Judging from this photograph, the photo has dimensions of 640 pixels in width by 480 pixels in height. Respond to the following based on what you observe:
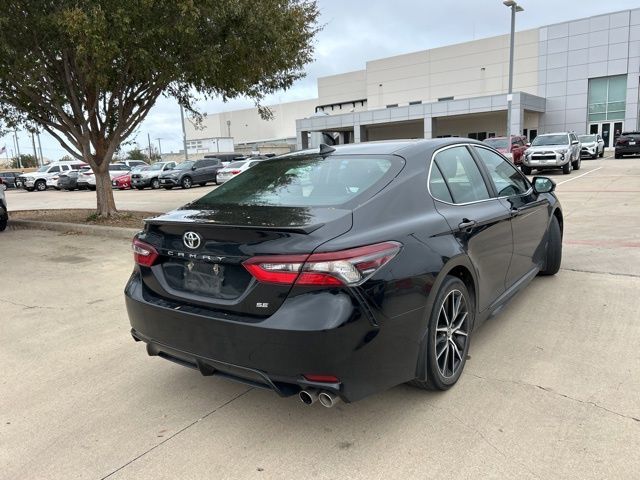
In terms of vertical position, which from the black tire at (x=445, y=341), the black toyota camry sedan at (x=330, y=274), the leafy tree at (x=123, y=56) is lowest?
the black tire at (x=445, y=341)

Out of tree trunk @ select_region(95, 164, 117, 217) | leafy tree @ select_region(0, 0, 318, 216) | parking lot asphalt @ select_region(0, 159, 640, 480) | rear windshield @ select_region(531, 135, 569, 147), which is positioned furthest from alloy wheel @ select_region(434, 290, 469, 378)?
rear windshield @ select_region(531, 135, 569, 147)

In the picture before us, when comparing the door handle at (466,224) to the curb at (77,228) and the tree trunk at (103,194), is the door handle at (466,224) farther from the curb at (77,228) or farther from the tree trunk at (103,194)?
the tree trunk at (103,194)

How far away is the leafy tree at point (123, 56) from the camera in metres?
8.15

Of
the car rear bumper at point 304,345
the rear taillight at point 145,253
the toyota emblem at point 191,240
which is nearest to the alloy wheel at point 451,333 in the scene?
the car rear bumper at point 304,345

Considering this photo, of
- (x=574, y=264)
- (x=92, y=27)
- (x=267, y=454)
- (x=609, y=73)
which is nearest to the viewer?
(x=267, y=454)

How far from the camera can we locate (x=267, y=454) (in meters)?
2.68

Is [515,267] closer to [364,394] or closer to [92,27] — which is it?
[364,394]

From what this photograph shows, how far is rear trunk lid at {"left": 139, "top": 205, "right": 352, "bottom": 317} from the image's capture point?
2537 mm

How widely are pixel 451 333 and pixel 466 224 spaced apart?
A: 74cm

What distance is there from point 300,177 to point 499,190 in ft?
5.80

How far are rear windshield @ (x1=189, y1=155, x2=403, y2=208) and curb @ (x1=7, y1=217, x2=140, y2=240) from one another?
21.0 feet

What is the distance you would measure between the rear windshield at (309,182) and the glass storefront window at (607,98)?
46.2 meters

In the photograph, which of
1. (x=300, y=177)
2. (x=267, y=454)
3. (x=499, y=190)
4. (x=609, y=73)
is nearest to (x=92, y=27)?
(x=300, y=177)

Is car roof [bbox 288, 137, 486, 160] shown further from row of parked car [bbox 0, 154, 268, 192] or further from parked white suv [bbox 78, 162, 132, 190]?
parked white suv [bbox 78, 162, 132, 190]
